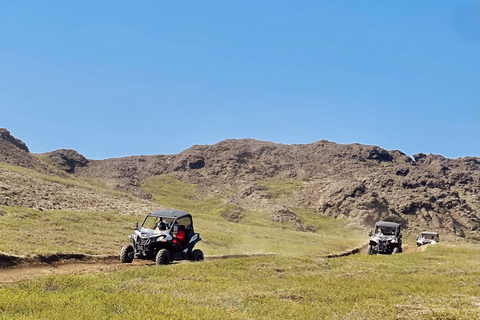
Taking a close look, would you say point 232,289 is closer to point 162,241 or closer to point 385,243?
point 162,241

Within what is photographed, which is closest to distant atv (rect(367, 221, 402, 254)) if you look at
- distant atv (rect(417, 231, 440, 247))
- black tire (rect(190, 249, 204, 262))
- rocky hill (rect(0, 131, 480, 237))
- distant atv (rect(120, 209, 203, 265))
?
black tire (rect(190, 249, 204, 262))

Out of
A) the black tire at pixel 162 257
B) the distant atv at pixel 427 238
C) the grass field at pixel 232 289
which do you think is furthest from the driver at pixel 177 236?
the distant atv at pixel 427 238

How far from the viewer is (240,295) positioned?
13.9 m

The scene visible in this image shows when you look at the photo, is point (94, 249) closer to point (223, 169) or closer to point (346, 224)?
point (346, 224)

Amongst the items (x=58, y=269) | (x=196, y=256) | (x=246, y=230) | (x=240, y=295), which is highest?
(x=240, y=295)

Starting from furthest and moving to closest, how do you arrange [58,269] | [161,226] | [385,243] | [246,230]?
[246,230], [385,243], [161,226], [58,269]

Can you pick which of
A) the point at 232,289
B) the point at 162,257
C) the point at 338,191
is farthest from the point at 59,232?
the point at 338,191

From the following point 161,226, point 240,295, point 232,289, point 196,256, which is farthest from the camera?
point 196,256

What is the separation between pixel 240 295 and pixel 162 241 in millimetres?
9078

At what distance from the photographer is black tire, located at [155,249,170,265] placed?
2092 centimetres

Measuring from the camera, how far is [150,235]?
2192 centimetres

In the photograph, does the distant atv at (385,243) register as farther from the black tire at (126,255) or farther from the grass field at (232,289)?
the black tire at (126,255)

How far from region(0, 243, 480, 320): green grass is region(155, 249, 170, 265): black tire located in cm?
165

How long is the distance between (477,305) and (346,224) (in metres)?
101
